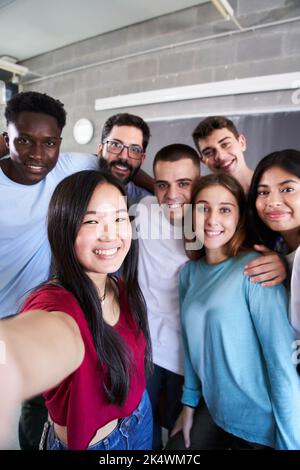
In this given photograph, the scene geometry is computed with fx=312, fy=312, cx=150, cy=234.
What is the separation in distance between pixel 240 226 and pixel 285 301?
0.16 meters

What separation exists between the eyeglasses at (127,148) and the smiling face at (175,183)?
4 cm

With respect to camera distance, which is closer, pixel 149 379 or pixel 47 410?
pixel 47 410

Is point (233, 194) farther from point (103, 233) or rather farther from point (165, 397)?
point (165, 397)

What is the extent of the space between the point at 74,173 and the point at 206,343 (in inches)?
16.6

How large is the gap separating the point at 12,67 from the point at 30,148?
0.18m

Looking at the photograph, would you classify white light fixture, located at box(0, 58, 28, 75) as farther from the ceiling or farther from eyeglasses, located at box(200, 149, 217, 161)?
eyeglasses, located at box(200, 149, 217, 161)

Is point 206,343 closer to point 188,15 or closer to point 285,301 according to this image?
point 285,301

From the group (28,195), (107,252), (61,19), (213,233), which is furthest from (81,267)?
(61,19)

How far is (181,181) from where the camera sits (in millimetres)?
634

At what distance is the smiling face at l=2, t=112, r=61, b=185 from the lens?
538 mm

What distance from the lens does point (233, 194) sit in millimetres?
617

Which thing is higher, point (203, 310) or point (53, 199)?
point (53, 199)
